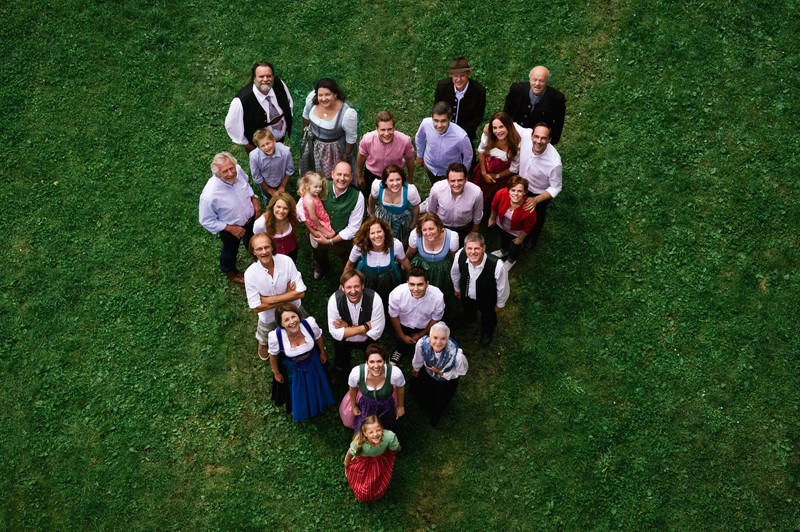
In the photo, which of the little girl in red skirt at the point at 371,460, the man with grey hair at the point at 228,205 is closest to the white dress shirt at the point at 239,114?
the man with grey hair at the point at 228,205

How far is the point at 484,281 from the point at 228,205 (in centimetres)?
317

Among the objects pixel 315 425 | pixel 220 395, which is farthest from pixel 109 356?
pixel 315 425

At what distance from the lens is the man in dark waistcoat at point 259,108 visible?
984cm

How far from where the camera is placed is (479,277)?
8.88 meters

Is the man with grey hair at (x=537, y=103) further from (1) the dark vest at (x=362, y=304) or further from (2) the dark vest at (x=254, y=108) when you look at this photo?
(1) the dark vest at (x=362, y=304)

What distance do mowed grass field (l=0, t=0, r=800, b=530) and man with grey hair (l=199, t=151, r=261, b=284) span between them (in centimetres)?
96

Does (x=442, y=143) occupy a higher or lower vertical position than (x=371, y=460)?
higher

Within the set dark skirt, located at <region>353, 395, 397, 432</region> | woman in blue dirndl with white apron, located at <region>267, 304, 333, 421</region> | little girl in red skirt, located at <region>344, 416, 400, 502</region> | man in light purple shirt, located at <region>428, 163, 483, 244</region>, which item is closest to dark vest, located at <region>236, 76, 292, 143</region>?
man in light purple shirt, located at <region>428, 163, 483, 244</region>

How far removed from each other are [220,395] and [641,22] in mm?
8564

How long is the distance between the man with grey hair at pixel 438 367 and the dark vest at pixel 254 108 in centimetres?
368

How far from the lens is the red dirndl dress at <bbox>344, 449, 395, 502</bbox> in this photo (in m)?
8.39

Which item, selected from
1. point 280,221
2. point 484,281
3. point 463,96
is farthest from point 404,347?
point 463,96

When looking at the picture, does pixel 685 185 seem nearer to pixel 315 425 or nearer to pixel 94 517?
pixel 315 425

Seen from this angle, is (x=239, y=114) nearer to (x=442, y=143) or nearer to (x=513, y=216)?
(x=442, y=143)
